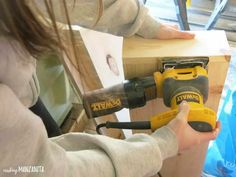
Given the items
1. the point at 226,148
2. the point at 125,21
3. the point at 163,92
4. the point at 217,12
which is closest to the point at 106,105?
the point at 163,92

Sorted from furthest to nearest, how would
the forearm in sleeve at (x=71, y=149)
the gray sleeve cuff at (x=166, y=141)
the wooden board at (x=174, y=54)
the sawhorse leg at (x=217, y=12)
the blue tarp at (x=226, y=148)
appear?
the sawhorse leg at (x=217, y=12) < the blue tarp at (x=226, y=148) < the wooden board at (x=174, y=54) < the gray sleeve cuff at (x=166, y=141) < the forearm in sleeve at (x=71, y=149)

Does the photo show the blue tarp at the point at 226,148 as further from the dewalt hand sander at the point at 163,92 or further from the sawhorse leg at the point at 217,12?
the sawhorse leg at the point at 217,12

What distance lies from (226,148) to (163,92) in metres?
0.55

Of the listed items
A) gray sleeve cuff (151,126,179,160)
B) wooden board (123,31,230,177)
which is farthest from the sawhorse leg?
gray sleeve cuff (151,126,179,160)

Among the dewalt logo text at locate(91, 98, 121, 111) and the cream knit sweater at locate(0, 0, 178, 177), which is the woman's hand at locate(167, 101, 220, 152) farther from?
the dewalt logo text at locate(91, 98, 121, 111)

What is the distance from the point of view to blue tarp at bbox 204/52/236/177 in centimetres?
99

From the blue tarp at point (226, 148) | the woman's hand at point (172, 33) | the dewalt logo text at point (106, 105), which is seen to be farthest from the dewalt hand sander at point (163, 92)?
the blue tarp at point (226, 148)

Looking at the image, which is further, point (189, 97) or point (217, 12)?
point (217, 12)

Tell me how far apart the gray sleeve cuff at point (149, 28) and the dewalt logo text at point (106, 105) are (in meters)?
0.20

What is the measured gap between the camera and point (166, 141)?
1.72 ft

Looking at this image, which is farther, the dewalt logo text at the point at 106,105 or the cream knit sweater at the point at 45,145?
the dewalt logo text at the point at 106,105

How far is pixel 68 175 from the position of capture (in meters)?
0.41

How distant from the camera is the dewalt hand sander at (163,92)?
56 cm

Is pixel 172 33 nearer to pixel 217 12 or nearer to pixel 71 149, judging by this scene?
pixel 71 149
